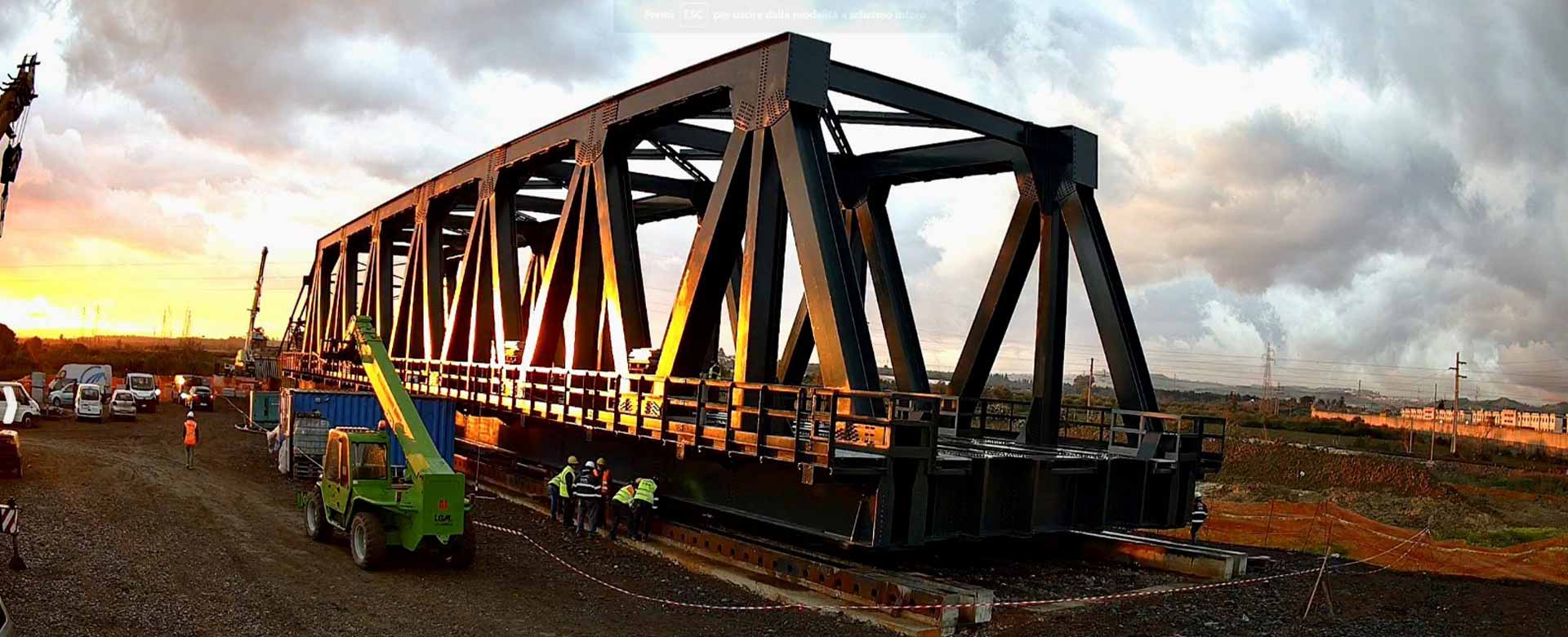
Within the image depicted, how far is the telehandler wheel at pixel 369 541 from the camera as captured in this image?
14.6m

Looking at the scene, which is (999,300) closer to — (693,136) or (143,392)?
(693,136)

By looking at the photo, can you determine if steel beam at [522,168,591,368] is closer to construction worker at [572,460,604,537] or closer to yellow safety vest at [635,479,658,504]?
construction worker at [572,460,604,537]

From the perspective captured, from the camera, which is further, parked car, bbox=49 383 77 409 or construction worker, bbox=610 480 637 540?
parked car, bbox=49 383 77 409

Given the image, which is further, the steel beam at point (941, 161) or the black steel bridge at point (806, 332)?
the steel beam at point (941, 161)

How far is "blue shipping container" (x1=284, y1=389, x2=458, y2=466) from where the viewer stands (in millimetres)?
24734

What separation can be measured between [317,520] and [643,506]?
16.3 ft

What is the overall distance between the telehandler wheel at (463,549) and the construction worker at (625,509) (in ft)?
9.19

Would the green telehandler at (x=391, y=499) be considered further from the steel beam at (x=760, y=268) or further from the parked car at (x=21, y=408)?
the parked car at (x=21, y=408)

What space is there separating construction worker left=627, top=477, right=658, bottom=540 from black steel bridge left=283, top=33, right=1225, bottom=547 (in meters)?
0.38

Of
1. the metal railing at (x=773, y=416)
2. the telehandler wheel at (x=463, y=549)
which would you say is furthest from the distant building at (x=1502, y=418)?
the telehandler wheel at (x=463, y=549)

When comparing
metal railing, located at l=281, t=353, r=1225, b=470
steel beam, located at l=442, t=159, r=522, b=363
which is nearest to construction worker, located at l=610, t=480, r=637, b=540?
metal railing, located at l=281, t=353, r=1225, b=470

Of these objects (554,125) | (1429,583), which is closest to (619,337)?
(554,125)

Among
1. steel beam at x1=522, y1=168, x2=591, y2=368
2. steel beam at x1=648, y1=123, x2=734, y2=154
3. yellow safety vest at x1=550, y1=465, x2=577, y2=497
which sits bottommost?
yellow safety vest at x1=550, y1=465, x2=577, y2=497

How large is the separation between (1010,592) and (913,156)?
30.0 feet
